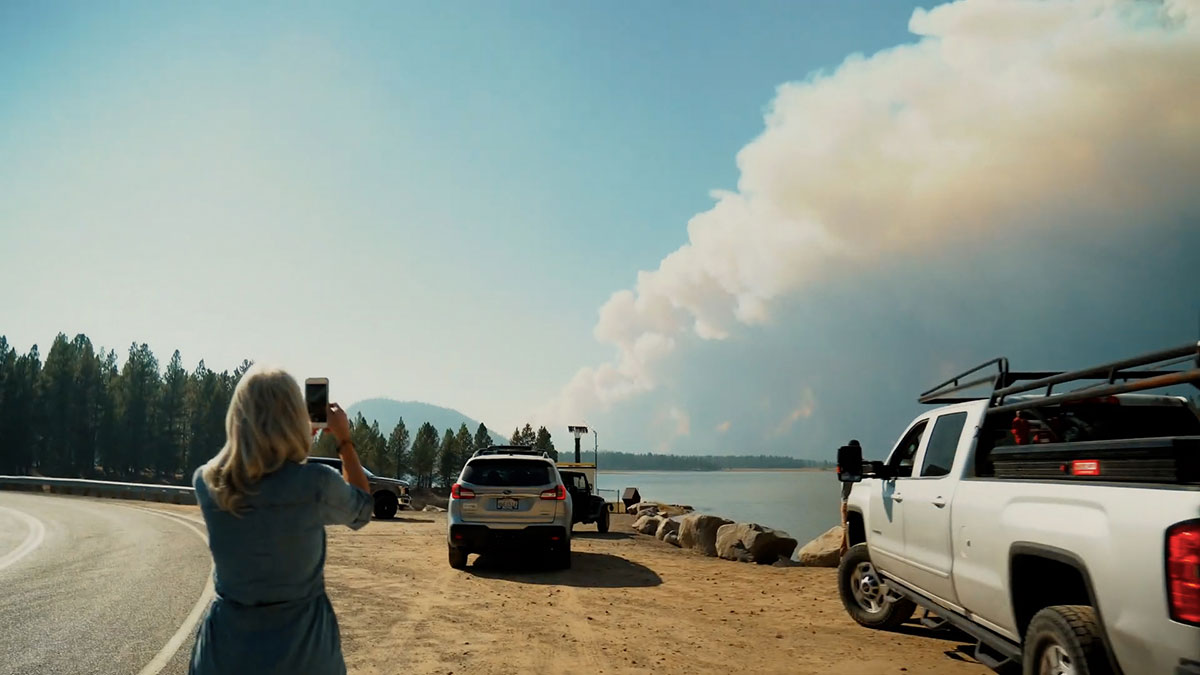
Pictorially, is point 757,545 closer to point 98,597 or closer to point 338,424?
point 98,597

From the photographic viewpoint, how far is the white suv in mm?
13344

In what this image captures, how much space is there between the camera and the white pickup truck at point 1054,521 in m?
3.81

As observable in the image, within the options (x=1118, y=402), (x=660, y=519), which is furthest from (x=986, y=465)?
(x=660, y=519)

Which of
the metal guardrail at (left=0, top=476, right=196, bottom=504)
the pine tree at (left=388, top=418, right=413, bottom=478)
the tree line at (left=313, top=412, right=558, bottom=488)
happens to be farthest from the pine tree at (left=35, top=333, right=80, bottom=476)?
the metal guardrail at (left=0, top=476, right=196, bottom=504)

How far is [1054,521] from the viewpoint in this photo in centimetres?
473

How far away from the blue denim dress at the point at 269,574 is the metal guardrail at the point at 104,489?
33857 millimetres

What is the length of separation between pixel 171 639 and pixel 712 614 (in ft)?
19.8

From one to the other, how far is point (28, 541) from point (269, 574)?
16.8m

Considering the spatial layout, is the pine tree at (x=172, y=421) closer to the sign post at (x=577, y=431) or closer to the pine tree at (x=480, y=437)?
the pine tree at (x=480, y=437)

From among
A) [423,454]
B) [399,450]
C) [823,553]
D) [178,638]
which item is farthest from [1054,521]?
[399,450]

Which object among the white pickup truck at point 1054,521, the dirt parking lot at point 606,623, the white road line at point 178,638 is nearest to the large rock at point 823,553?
the dirt parking lot at point 606,623

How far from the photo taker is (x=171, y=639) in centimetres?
779

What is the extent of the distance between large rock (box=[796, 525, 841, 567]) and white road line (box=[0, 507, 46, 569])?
14.3m

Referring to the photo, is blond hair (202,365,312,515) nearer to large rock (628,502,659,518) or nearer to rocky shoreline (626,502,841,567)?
rocky shoreline (626,502,841,567)
